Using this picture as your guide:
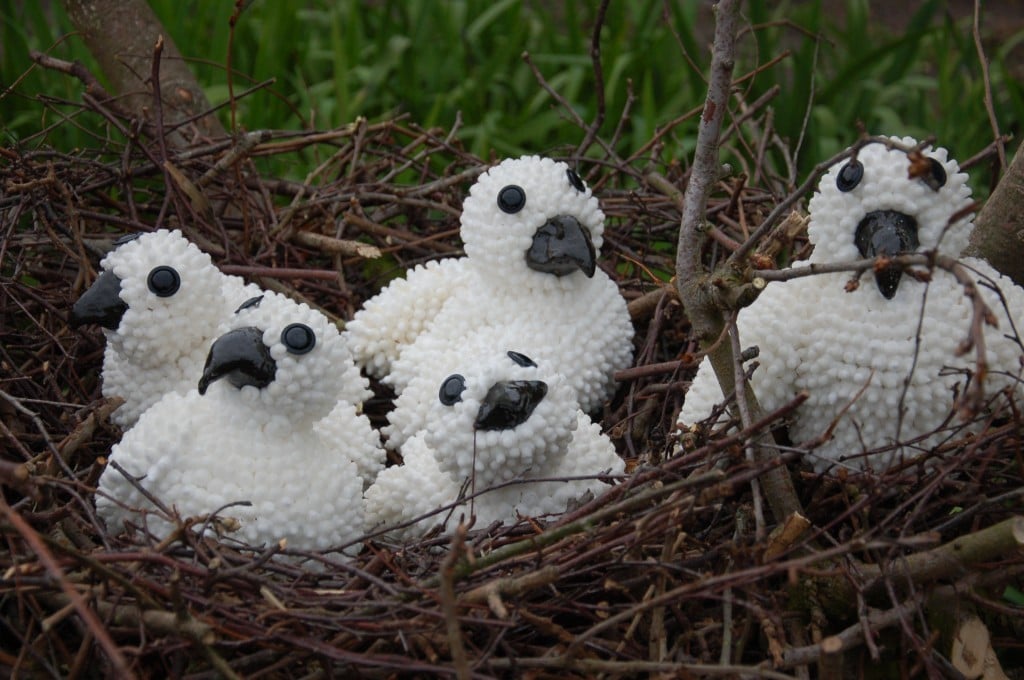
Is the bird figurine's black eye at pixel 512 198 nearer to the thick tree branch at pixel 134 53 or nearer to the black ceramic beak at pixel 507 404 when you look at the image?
the black ceramic beak at pixel 507 404

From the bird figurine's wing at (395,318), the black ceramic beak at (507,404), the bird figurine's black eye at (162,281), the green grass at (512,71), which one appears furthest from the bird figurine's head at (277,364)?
the green grass at (512,71)

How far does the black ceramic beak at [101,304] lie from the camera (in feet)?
6.76

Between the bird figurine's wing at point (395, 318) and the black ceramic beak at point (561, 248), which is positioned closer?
the black ceramic beak at point (561, 248)

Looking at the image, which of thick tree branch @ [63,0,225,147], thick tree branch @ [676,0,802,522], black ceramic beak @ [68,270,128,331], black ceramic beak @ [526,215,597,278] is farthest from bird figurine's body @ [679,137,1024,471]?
thick tree branch @ [63,0,225,147]

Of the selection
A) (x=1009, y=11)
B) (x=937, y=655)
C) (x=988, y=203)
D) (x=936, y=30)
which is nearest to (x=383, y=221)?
(x=988, y=203)

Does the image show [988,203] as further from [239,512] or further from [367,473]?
[239,512]

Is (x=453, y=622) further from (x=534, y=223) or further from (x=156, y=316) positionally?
(x=534, y=223)

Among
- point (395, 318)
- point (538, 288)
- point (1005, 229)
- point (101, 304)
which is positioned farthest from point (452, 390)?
point (1005, 229)

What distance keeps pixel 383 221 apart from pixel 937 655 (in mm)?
1806

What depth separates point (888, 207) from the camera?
6.36 feet

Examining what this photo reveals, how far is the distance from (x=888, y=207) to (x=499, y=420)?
80 cm

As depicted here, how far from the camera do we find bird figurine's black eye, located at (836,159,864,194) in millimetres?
1938

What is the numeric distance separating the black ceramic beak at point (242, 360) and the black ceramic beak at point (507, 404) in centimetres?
38

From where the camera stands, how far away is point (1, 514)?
1498 mm
